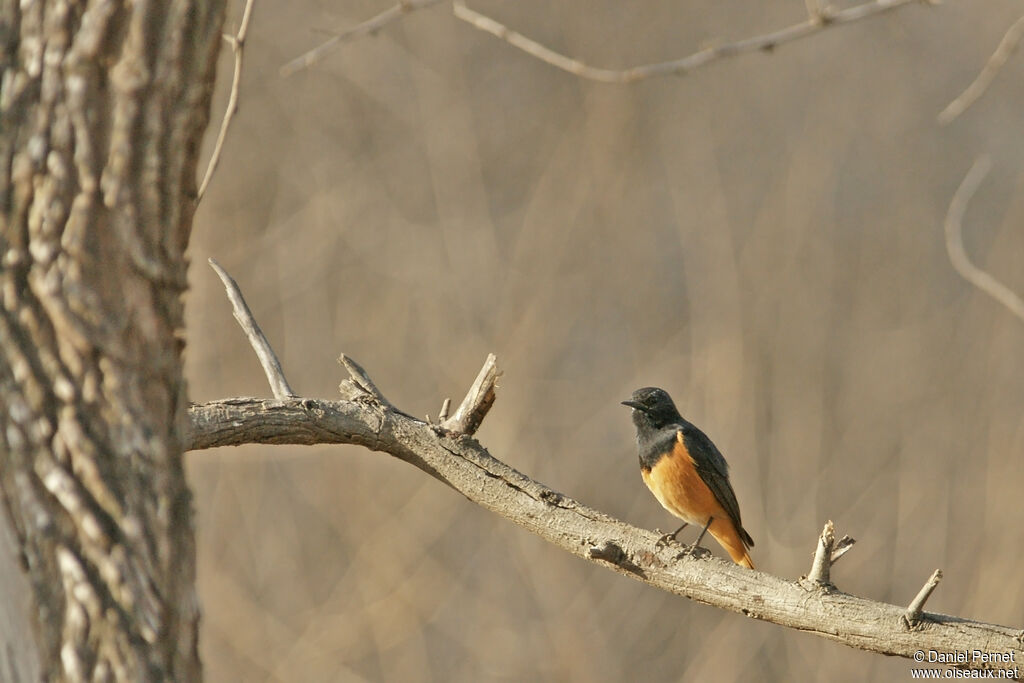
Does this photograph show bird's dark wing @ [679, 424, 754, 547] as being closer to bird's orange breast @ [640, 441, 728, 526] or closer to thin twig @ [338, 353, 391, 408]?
bird's orange breast @ [640, 441, 728, 526]

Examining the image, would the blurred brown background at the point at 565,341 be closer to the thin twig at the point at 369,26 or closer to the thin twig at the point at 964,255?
the thin twig at the point at 964,255

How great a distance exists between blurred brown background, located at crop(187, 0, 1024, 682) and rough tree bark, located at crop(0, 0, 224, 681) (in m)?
6.57

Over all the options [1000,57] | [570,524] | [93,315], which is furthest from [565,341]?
[93,315]

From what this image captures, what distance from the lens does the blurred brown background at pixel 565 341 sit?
28.5ft

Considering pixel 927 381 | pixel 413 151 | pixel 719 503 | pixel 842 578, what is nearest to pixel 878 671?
pixel 842 578

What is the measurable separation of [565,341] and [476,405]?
669cm

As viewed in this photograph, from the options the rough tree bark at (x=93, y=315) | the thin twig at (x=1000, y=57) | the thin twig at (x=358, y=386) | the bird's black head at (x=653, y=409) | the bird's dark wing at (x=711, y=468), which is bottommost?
the rough tree bark at (x=93, y=315)

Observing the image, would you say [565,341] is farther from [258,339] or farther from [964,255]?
[258,339]

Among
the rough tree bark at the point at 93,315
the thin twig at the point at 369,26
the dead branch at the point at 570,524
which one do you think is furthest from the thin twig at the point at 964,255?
the rough tree bark at the point at 93,315

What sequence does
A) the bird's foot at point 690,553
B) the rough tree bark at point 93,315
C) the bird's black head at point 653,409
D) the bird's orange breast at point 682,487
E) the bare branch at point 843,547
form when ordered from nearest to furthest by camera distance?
the rough tree bark at point 93,315
the bare branch at point 843,547
the bird's foot at point 690,553
the bird's orange breast at point 682,487
the bird's black head at point 653,409

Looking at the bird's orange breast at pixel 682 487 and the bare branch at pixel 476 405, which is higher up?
the bird's orange breast at pixel 682 487

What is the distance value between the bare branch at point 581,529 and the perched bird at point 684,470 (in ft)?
5.01

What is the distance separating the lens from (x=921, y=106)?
37.3ft

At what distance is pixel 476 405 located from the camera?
3.33m
